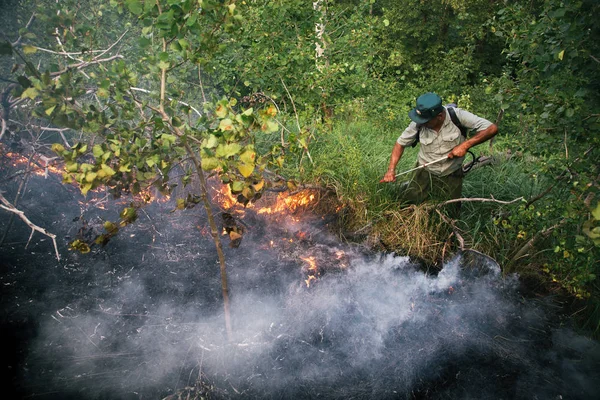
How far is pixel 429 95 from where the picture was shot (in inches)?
165

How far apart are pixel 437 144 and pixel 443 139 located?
0.09 m

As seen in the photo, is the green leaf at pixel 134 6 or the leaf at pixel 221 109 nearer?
the leaf at pixel 221 109

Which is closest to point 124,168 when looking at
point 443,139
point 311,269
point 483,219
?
point 311,269

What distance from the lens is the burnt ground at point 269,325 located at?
3256mm

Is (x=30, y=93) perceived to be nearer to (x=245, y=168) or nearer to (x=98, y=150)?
(x=98, y=150)

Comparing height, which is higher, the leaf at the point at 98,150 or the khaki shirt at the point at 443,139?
the leaf at the point at 98,150

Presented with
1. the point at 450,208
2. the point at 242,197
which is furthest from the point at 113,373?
the point at 450,208

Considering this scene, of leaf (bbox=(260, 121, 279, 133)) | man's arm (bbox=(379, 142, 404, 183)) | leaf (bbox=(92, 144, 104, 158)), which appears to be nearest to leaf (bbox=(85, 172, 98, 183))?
leaf (bbox=(92, 144, 104, 158))

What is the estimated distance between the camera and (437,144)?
4.40m

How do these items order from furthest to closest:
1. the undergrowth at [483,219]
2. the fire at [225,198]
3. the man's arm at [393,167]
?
the fire at [225,198] < the man's arm at [393,167] < the undergrowth at [483,219]

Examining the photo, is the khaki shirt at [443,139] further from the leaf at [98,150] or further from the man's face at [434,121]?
the leaf at [98,150]

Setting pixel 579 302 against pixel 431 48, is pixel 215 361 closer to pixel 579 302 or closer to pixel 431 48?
pixel 579 302

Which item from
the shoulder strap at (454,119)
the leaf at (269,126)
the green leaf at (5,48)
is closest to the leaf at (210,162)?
the leaf at (269,126)

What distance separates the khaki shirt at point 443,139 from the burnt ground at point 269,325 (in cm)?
106
